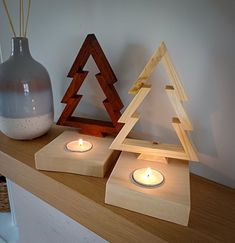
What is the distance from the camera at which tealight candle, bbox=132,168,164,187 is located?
1.53 ft

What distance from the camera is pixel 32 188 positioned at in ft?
1.94

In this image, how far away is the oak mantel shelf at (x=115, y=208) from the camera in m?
0.43

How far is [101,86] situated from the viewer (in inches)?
23.5

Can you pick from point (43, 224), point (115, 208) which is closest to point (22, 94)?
point (115, 208)

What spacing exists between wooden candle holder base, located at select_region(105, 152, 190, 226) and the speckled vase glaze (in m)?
0.28

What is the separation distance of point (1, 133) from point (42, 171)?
0.83 ft

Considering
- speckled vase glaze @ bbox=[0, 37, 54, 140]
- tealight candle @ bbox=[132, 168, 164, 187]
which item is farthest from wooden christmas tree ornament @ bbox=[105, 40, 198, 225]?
speckled vase glaze @ bbox=[0, 37, 54, 140]

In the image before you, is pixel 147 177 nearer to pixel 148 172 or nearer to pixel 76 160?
pixel 148 172

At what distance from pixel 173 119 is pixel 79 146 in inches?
9.3

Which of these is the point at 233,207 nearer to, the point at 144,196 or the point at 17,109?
the point at 144,196

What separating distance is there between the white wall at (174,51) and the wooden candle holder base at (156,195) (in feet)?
0.36

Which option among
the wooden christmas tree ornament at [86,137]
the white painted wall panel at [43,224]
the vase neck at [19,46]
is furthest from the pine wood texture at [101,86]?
the white painted wall panel at [43,224]

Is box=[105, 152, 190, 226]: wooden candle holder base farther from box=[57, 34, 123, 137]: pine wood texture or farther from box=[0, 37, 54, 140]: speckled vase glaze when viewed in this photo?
box=[0, 37, 54, 140]: speckled vase glaze

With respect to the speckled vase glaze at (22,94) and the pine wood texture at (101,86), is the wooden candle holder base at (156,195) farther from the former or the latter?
the speckled vase glaze at (22,94)
